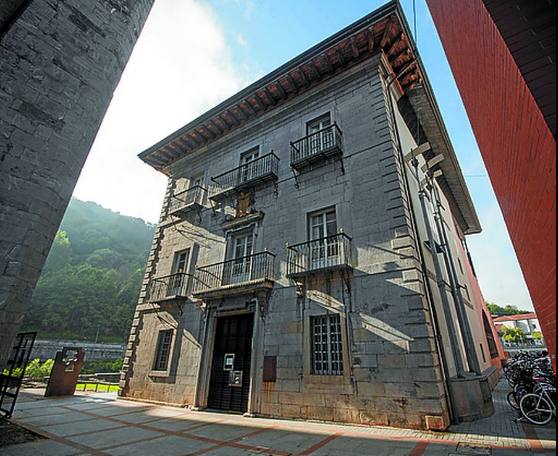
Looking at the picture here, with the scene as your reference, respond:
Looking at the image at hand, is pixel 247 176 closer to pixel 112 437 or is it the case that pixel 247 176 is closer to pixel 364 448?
pixel 112 437

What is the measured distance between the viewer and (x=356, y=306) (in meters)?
7.81

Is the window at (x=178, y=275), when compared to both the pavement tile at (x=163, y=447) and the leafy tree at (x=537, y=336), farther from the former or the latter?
the leafy tree at (x=537, y=336)

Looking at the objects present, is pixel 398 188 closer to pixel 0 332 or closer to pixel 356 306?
pixel 356 306

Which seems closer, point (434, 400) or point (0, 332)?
point (0, 332)

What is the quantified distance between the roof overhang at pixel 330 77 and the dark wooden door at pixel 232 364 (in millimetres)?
9808

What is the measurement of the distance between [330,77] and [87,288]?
2185 inches

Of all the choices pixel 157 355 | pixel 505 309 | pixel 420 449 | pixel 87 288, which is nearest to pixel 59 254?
pixel 87 288

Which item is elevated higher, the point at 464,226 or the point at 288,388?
the point at 464,226

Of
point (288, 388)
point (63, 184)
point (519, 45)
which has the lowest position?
point (288, 388)

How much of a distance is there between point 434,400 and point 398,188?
5.57m

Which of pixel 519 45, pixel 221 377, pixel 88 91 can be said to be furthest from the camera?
pixel 221 377

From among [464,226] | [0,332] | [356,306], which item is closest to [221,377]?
[356,306]

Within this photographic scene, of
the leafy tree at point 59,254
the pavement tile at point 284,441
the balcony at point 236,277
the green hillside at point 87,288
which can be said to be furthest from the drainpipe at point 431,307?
the leafy tree at point 59,254

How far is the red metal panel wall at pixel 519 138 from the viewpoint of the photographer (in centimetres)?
256
